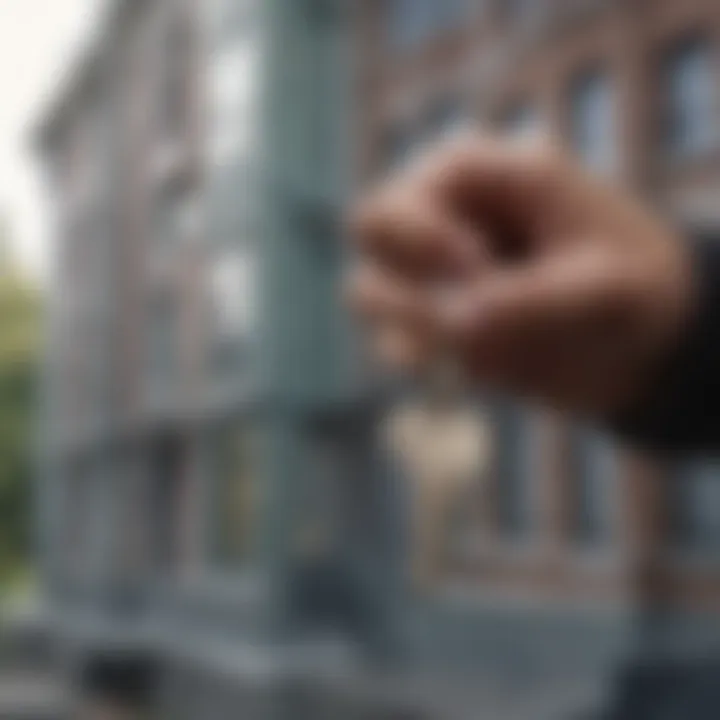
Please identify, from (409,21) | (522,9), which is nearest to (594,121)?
(522,9)

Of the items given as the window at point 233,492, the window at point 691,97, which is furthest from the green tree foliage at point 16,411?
the window at point 691,97

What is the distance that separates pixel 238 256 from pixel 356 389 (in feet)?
0.90

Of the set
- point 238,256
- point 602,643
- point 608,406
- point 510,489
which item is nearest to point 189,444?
point 238,256

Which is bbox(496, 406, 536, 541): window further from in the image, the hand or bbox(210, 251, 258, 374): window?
the hand

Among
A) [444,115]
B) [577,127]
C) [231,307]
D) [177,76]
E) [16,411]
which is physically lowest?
[16,411]

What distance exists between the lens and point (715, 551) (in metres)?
1.45

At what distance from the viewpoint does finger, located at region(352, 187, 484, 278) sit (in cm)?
15

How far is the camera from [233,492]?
1043mm

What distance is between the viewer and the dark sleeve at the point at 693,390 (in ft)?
0.56

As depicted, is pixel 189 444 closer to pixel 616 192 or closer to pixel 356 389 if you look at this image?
pixel 356 389

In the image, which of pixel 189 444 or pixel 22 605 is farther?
pixel 189 444

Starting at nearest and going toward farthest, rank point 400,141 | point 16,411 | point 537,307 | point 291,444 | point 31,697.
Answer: point 537,307, point 31,697, point 16,411, point 291,444, point 400,141

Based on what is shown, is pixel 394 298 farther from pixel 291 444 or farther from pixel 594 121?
pixel 594 121

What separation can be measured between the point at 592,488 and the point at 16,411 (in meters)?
0.95
